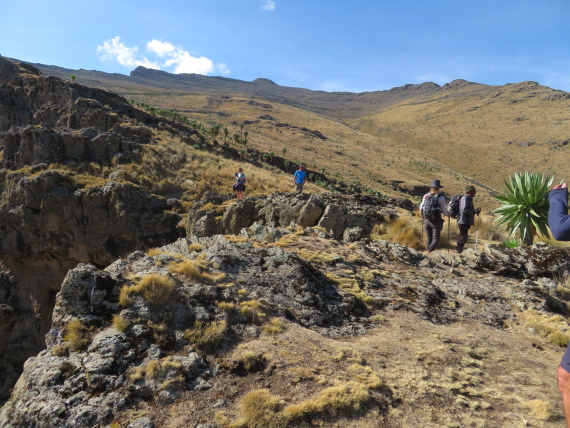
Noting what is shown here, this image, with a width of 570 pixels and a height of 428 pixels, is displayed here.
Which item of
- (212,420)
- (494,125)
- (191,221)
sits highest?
(494,125)

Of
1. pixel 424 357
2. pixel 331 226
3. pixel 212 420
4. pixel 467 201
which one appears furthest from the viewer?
pixel 331 226

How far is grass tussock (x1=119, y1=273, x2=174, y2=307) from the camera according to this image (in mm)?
5480

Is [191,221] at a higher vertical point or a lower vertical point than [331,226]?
lower

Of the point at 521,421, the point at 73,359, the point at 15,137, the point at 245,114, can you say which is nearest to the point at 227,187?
the point at 15,137

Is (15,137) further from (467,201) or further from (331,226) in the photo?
(467,201)

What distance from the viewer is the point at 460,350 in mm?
5660

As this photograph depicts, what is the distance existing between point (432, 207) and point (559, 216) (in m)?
7.59

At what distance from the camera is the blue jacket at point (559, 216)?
304cm

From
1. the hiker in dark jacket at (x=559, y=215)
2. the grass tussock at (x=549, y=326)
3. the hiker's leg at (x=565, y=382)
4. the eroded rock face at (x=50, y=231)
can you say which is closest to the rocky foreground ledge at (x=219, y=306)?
the grass tussock at (x=549, y=326)

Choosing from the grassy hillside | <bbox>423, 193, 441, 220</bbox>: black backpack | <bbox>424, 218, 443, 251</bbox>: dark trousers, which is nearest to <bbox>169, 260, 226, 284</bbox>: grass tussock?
<bbox>423, 193, 441, 220</bbox>: black backpack

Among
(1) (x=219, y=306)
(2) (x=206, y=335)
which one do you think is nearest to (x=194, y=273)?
(1) (x=219, y=306)

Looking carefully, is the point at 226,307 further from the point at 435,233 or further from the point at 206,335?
the point at 435,233

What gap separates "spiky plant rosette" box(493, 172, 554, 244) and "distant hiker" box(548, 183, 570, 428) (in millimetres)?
9445

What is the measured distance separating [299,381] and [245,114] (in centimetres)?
15502
